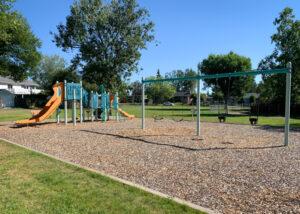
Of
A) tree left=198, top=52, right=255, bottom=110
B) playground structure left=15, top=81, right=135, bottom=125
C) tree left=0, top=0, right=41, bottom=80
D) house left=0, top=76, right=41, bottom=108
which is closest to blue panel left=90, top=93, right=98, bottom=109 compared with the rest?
playground structure left=15, top=81, right=135, bottom=125


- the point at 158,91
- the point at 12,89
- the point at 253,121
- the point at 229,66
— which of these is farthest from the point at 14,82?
the point at 253,121

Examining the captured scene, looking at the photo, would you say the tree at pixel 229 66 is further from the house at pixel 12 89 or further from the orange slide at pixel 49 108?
the house at pixel 12 89

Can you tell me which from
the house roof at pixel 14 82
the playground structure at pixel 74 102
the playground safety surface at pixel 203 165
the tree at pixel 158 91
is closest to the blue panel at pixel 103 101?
the playground structure at pixel 74 102

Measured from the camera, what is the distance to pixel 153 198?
556cm

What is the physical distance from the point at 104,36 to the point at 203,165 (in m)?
31.9

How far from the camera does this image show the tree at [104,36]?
37531mm

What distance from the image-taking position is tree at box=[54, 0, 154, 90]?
3753 cm

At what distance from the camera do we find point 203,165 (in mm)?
8203

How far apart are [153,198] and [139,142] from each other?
686 centimetres

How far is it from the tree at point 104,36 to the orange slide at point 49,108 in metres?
17.1

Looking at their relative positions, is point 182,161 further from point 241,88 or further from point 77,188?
point 241,88

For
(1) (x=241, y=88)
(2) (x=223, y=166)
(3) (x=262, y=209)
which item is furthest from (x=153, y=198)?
(1) (x=241, y=88)

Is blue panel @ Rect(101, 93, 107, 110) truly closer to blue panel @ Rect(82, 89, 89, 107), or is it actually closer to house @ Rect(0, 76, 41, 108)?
blue panel @ Rect(82, 89, 89, 107)

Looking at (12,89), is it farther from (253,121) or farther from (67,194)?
(67,194)
